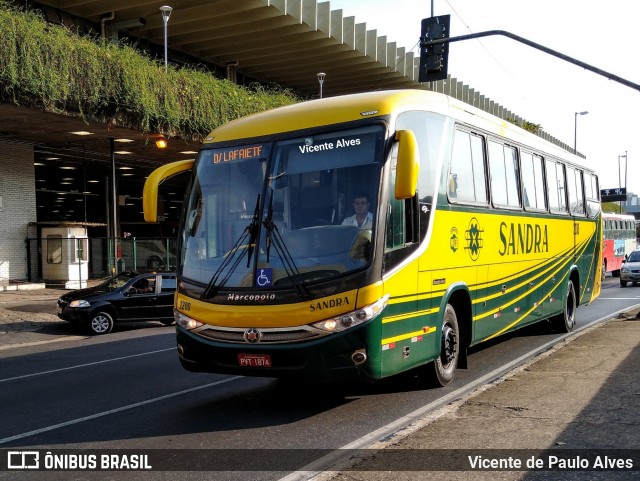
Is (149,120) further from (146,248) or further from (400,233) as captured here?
(400,233)

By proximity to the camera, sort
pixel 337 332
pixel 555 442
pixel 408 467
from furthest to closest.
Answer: pixel 337 332 → pixel 555 442 → pixel 408 467

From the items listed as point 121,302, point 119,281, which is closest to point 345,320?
point 121,302

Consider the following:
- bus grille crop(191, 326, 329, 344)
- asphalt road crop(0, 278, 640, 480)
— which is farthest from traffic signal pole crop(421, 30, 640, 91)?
bus grille crop(191, 326, 329, 344)

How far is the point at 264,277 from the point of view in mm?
6973

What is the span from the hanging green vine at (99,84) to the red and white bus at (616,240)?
2268 cm

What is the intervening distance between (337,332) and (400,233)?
4.21 feet

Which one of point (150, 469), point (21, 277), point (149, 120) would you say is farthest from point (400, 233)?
point (21, 277)

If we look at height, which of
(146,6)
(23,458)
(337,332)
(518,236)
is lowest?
(23,458)

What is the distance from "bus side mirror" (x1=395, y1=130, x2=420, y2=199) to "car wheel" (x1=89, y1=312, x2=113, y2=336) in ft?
41.2

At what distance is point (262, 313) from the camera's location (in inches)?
270

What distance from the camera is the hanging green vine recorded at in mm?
17734

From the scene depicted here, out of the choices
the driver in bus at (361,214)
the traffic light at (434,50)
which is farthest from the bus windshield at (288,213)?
the traffic light at (434,50)

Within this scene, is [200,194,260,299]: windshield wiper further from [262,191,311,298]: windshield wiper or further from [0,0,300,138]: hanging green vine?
[0,0,300,138]: hanging green vine

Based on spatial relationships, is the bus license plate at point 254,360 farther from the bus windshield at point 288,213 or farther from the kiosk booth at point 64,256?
the kiosk booth at point 64,256
